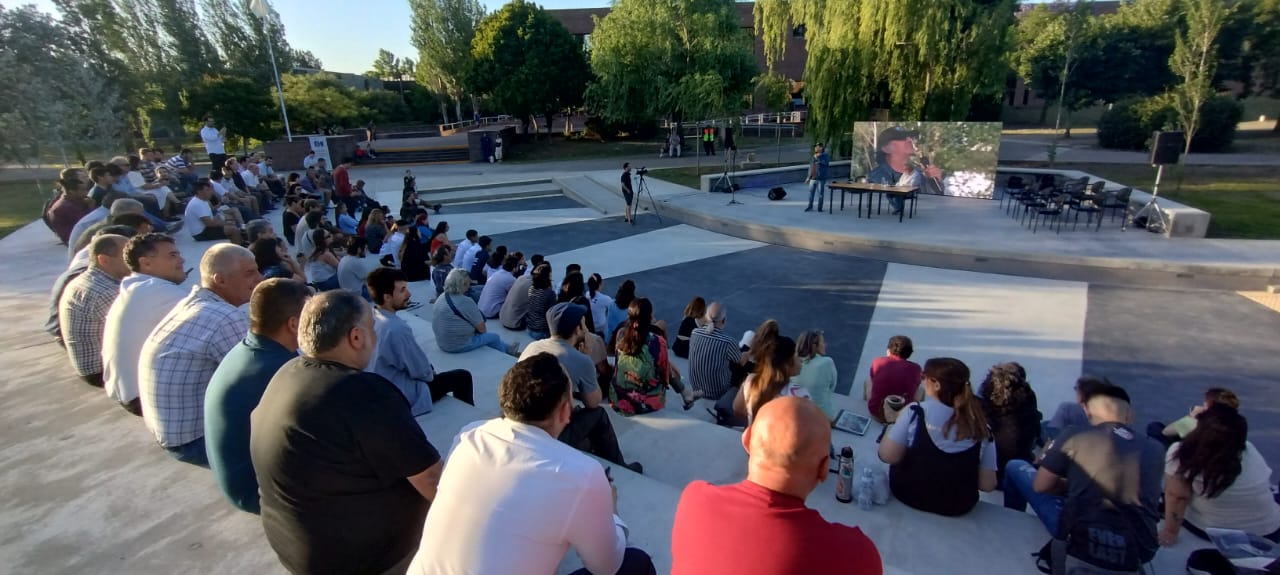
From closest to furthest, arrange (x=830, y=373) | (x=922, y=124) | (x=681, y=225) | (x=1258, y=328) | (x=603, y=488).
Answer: (x=603, y=488), (x=830, y=373), (x=1258, y=328), (x=681, y=225), (x=922, y=124)

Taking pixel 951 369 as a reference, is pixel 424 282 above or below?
below

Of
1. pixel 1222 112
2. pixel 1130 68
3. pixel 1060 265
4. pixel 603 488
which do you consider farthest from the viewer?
pixel 1130 68

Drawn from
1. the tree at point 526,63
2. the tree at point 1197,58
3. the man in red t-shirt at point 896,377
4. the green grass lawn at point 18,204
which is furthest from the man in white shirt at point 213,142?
the tree at point 1197,58

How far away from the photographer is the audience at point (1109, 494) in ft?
8.95

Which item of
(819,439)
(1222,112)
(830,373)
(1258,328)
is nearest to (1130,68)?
(1222,112)

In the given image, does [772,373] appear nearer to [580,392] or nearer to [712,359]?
[712,359]

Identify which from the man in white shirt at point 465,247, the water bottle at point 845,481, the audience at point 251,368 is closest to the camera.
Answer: the audience at point 251,368

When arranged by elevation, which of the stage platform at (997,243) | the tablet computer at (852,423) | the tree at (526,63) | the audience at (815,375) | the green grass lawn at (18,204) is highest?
the tree at (526,63)

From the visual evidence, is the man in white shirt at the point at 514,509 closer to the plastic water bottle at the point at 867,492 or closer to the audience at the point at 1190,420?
the plastic water bottle at the point at 867,492

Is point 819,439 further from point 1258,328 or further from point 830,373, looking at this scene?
point 1258,328

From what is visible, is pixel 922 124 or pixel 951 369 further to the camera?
pixel 922 124

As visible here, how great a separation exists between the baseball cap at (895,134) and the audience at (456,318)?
15.2 metres

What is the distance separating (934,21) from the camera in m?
16.8

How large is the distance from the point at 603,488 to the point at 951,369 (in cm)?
240
